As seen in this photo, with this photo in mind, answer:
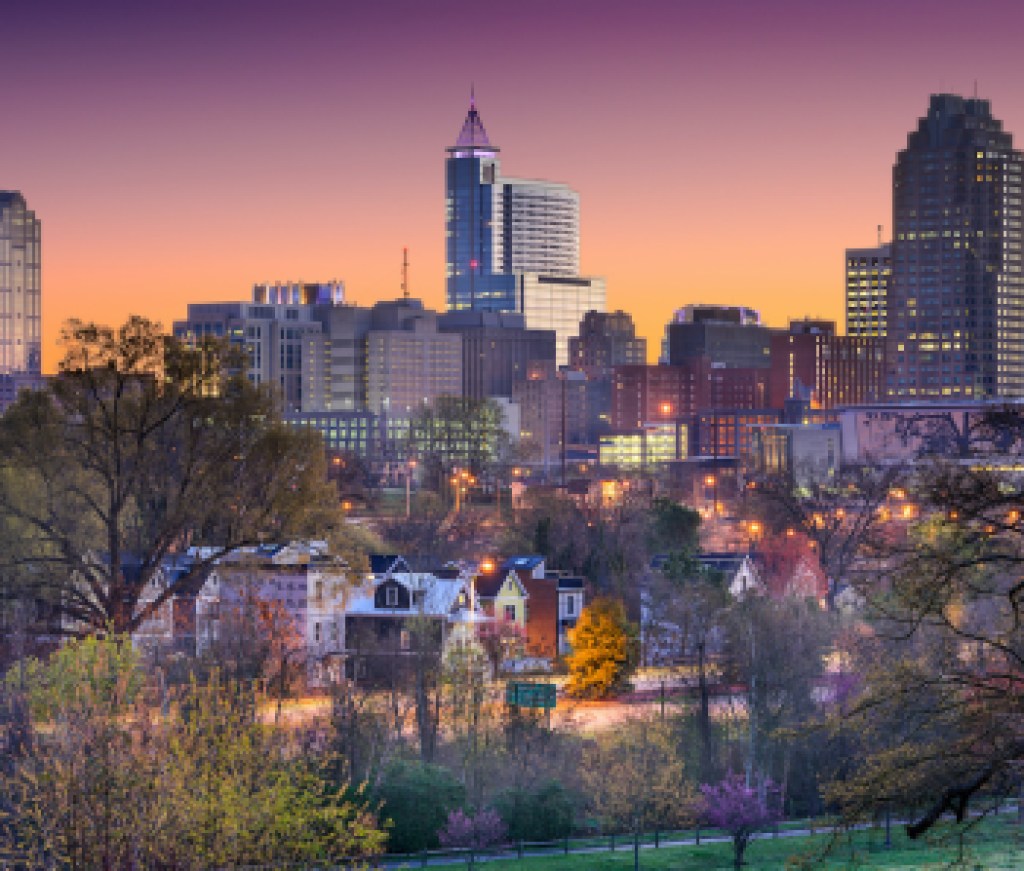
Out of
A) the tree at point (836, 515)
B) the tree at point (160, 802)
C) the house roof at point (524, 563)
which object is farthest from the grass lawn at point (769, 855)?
the house roof at point (524, 563)

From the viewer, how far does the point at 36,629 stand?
44156mm

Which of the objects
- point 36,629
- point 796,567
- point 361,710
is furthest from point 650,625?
point 36,629

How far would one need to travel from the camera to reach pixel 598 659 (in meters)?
57.8

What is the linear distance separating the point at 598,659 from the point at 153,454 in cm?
2139

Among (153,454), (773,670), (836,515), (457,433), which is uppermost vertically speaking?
(457,433)

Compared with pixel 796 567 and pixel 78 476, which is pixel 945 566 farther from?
pixel 796 567

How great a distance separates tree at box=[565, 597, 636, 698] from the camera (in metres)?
57.4

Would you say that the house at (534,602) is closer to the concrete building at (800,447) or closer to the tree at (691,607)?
the tree at (691,607)

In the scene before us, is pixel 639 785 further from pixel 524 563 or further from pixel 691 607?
pixel 524 563

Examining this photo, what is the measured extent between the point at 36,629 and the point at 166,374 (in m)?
8.21

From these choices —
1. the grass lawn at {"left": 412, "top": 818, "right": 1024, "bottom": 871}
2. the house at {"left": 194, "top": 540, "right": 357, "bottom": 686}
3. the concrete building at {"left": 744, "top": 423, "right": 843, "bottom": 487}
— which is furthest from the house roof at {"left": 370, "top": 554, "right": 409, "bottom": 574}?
the concrete building at {"left": 744, "top": 423, "right": 843, "bottom": 487}

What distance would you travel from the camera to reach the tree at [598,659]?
2259 inches

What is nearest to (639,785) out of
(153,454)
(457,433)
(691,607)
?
(153,454)

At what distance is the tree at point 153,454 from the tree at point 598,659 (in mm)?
17126
